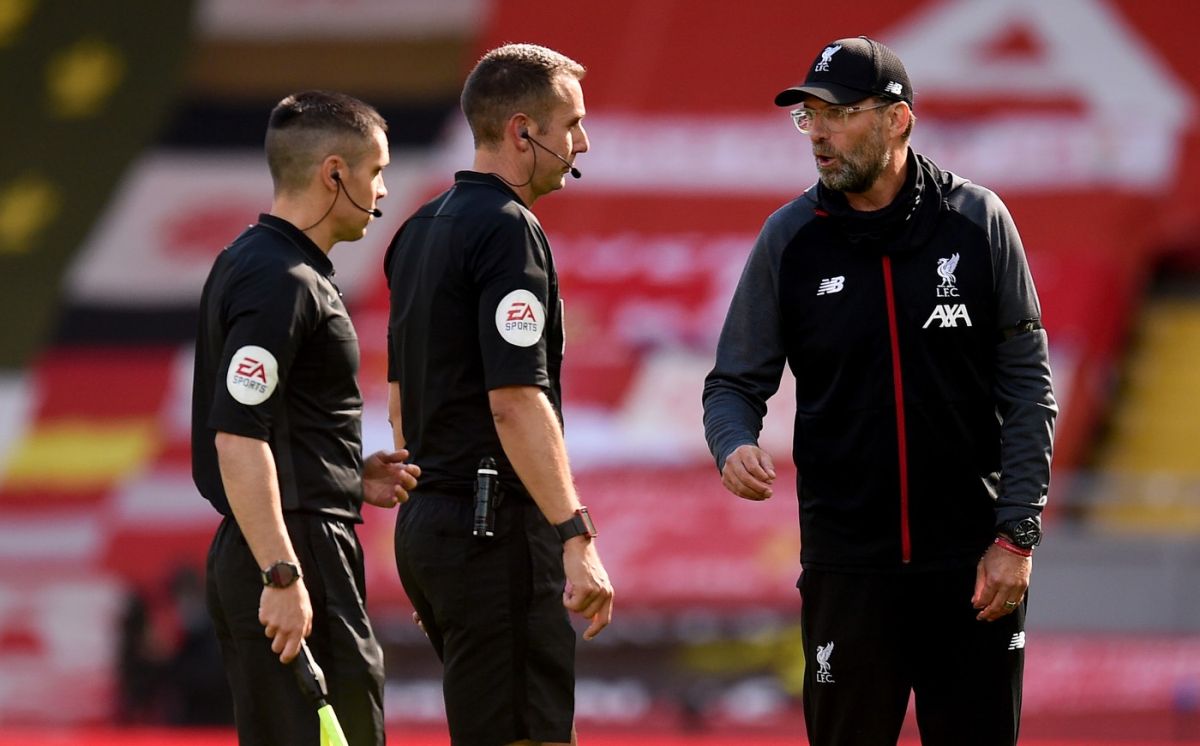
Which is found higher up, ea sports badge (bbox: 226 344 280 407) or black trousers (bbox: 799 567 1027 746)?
ea sports badge (bbox: 226 344 280 407)

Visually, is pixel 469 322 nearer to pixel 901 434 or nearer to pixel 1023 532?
pixel 901 434

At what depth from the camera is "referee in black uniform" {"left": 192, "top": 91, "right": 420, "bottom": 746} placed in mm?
3400

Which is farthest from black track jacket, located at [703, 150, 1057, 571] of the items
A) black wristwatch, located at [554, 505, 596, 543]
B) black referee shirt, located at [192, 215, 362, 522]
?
black referee shirt, located at [192, 215, 362, 522]

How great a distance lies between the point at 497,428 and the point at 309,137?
71 centimetres

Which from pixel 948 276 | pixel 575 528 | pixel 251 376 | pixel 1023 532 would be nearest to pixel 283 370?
pixel 251 376

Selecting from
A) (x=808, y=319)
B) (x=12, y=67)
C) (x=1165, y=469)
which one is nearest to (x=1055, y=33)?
(x=1165, y=469)

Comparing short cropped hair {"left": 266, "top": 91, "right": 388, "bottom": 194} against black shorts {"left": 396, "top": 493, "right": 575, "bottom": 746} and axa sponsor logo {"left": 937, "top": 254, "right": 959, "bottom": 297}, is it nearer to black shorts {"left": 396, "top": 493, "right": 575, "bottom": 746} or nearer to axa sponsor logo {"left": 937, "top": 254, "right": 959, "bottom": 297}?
black shorts {"left": 396, "top": 493, "right": 575, "bottom": 746}

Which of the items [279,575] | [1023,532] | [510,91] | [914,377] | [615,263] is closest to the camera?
[279,575]

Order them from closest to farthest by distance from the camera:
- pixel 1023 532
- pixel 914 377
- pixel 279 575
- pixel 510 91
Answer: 1. pixel 279 575
2. pixel 1023 532
3. pixel 914 377
4. pixel 510 91

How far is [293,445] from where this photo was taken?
3.52m

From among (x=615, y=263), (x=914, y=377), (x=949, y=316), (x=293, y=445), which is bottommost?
(x=293, y=445)

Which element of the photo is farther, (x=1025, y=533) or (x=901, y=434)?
(x=901, y=434)

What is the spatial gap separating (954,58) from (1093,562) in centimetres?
390

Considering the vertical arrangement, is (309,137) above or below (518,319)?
above
